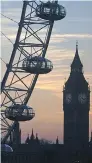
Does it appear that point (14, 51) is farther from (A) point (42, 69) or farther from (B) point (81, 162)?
(B) point (81, 162)

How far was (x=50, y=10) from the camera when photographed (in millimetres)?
65000

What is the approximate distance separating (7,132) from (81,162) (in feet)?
203

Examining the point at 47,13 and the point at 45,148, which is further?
the point at 45,148

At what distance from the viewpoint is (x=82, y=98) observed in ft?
577

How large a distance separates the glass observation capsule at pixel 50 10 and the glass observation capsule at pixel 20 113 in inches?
284

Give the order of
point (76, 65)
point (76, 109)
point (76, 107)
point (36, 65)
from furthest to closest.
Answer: point (76, 65) → point (76, 107) → point (76, 109) → point (36, 65)

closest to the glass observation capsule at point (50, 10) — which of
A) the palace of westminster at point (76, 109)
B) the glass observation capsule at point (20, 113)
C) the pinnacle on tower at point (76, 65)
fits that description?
the glass observation capsule at point (20, 113)

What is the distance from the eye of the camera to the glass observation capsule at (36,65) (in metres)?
64.1

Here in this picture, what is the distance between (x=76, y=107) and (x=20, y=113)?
355 feet

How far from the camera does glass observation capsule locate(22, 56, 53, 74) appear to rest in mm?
64094

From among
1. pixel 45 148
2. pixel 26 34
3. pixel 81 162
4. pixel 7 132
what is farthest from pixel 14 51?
pixel 45 148

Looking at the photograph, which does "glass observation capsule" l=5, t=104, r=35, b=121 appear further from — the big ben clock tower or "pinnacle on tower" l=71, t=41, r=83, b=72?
"pinnacle on tower" l=71, t=41, r=83, b=72

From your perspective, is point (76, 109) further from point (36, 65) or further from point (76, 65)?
point (36, 65)

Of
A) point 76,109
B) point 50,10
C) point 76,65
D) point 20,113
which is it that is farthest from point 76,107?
point 50,10
